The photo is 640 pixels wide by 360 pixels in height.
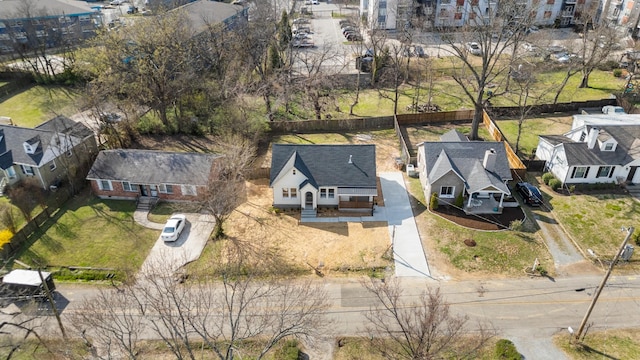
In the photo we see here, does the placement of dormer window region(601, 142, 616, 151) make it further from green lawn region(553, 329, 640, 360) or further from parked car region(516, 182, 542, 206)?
green lawn region(553, 329, 640, 360)

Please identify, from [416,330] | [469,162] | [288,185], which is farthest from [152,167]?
[469,162]

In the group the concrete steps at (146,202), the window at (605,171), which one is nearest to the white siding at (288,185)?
the concrete steps at (146,202)

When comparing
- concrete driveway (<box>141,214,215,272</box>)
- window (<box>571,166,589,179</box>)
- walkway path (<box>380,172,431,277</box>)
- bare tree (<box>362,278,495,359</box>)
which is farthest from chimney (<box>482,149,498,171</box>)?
concrete driveway (<box>141,214,215,272</box>)

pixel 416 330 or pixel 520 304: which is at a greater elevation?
pixel 416 330

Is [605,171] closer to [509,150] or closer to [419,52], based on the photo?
[509,150]

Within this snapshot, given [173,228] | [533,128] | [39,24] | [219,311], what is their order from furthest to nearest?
[39,24]
[533,128]
[173,228]
[219,311]

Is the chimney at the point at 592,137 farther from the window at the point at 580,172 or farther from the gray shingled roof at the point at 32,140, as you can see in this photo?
the gray shingled roof at the point at 32,140
